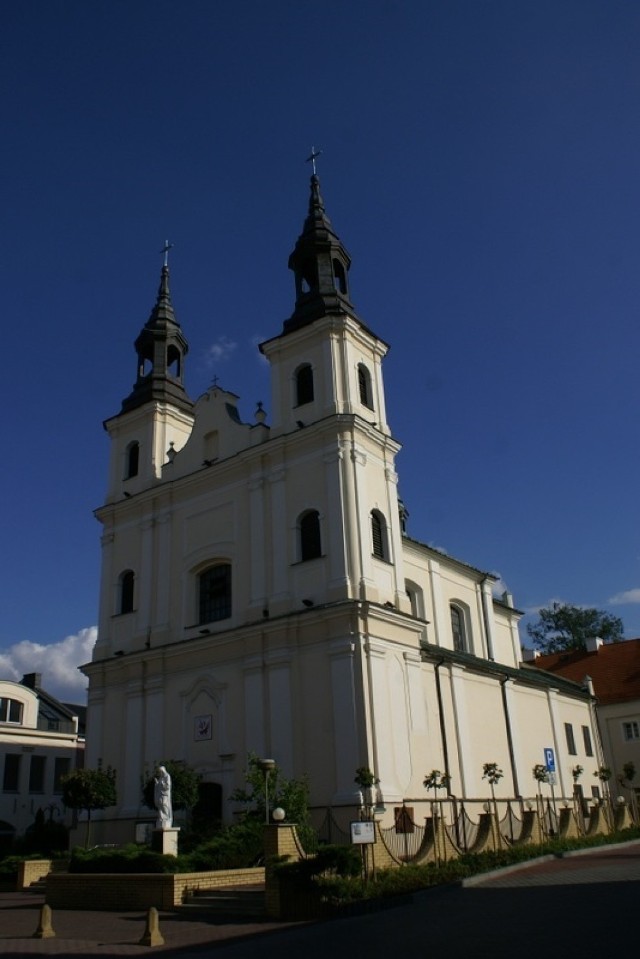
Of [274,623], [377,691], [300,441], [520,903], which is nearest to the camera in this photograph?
[520,903]

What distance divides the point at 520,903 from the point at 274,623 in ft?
42.3

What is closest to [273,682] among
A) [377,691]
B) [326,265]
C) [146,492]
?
[377,691]

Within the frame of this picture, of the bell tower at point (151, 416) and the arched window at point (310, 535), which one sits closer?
the arched window at point (310, 535)

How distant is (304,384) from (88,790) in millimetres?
14511

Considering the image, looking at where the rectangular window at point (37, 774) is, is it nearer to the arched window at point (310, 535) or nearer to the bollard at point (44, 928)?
the arched window at point (310, 535)

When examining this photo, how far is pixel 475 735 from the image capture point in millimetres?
28984

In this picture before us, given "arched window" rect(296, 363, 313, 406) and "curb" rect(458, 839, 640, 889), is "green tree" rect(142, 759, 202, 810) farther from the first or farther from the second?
"arched window" rect(296, 363, 313, 406)

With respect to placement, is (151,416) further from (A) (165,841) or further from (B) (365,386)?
(A) (165,841)

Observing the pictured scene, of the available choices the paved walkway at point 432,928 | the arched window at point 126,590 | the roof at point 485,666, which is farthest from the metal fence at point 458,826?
the arched window at point 126,590

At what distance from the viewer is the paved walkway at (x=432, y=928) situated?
10.4 meters

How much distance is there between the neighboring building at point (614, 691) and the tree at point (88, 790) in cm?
2162

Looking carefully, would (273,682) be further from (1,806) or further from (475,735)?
(1,806)

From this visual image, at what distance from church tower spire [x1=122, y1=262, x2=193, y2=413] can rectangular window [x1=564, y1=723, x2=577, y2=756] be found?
2104 cm

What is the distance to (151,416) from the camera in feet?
109
